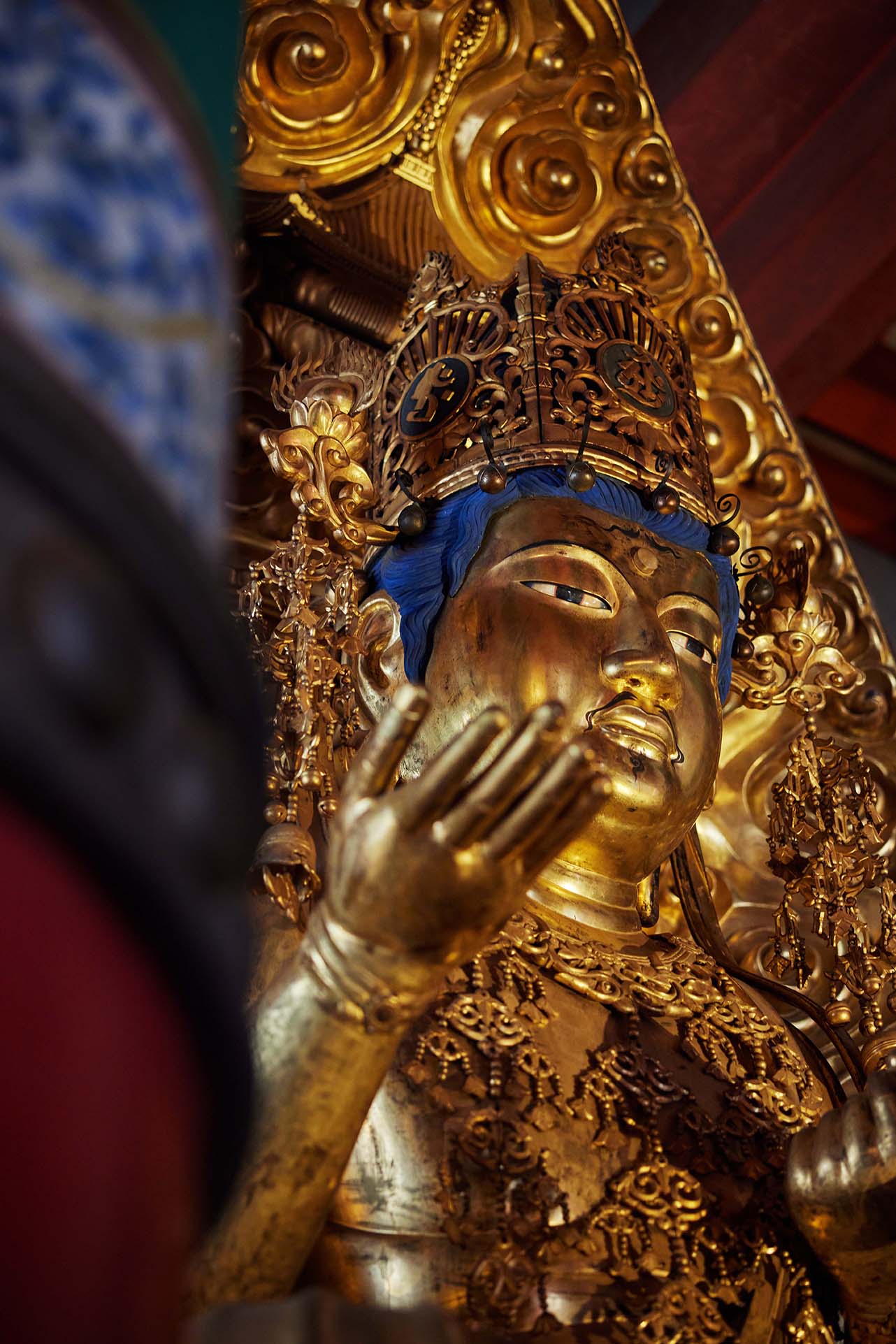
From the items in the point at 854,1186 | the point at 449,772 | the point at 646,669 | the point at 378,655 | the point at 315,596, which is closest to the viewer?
the point at 449,772

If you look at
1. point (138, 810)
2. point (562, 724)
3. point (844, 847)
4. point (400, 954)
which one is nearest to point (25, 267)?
point (138, 810)

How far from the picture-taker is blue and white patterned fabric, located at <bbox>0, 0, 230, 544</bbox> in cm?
61

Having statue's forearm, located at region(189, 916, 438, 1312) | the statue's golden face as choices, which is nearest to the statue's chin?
the statue's golden face

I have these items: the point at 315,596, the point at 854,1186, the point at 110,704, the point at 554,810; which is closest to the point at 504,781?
the point at 554,810

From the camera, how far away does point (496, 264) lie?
99.8 inches

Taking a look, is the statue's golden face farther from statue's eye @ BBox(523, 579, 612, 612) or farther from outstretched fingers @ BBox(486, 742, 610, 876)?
outstretched fingers @ BBox(486, 742, 610, 876)

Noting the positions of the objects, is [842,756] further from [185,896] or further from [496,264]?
[185,896]

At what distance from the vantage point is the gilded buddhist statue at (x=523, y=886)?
44.0 inches

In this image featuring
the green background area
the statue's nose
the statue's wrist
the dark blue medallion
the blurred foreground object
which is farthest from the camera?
the dark blue medallion

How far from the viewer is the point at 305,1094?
3.87 ft

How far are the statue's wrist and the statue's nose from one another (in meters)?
0.72

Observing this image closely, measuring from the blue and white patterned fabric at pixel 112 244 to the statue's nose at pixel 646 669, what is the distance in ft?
3.81

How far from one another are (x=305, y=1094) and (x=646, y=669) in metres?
0.78

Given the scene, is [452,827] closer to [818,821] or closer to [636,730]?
[636,730]
